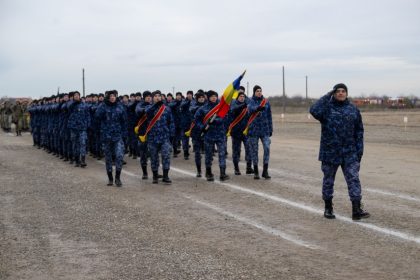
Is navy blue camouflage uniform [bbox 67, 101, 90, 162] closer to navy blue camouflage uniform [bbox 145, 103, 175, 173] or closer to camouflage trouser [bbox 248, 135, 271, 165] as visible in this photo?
navy blue camouflage uniform [bbox 145, 103, 175, 173]

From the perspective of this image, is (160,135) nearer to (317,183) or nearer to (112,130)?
(112,130)

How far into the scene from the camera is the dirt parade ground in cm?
632

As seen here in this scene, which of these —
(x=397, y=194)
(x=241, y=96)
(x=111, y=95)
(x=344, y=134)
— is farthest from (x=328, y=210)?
(x=241, y=96)

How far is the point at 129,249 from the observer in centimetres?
720

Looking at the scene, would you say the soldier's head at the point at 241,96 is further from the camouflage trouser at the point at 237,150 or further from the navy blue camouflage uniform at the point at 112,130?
the navy blue camouflage uniform at the point at 112,130

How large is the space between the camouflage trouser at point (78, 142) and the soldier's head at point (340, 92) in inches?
389

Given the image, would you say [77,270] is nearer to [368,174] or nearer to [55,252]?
[55,252]

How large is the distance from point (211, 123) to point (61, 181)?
3.67m

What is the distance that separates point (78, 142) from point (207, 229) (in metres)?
9.76

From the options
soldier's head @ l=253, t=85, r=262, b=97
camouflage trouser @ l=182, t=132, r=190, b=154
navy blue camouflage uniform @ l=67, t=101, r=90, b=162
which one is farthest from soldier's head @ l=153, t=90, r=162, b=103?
camouflage trouser @ l=182, t=132, r=190, b=154

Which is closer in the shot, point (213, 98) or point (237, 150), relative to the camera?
point (213, 98)

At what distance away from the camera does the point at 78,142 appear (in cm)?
1719

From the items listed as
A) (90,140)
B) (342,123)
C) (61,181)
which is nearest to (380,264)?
(342,123)

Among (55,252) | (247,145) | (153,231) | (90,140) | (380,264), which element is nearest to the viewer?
(380,264)
